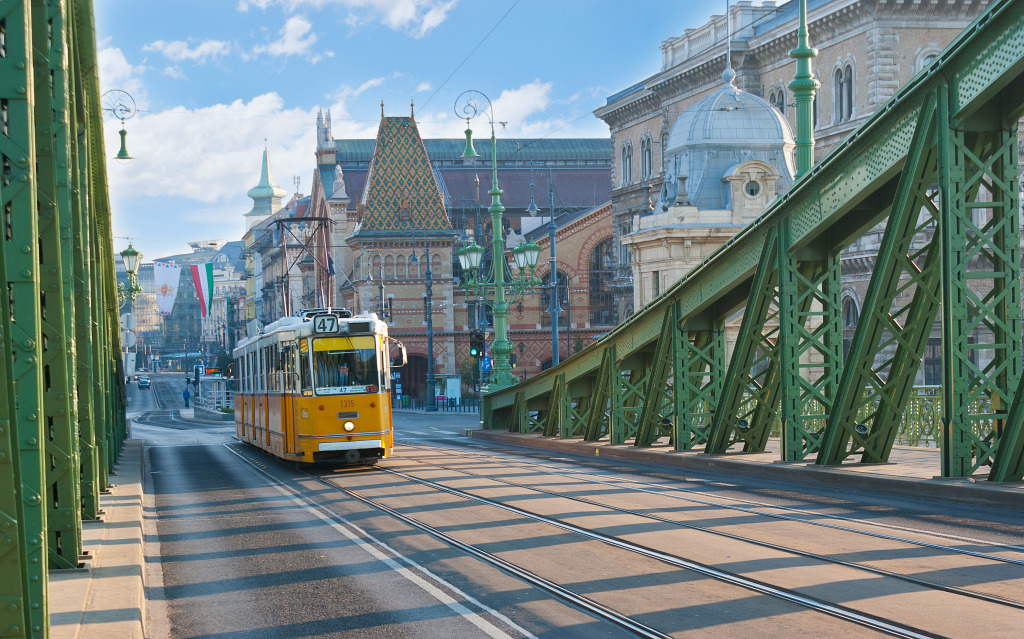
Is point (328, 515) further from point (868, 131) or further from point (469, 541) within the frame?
point (868, 131)

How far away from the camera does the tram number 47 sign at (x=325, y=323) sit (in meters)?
21.7

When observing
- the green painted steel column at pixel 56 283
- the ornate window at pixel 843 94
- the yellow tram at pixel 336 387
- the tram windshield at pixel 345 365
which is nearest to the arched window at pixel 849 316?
the ornate window at pixel 843 94

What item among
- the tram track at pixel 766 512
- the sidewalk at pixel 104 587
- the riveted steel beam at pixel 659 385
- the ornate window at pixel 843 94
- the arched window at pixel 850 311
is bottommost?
the tram track at pixel 766 512

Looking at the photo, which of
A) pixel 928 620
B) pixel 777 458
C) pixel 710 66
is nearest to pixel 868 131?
pixel 777 458

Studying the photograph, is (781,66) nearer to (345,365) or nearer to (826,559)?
(345,365)

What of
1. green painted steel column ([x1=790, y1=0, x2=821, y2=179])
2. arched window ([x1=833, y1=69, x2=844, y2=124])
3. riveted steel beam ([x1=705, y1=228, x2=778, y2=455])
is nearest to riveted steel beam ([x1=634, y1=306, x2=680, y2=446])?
riveted steel beam ([x1=705, y1=228, x2=778, y2=455])

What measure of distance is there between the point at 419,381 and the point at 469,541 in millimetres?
70873

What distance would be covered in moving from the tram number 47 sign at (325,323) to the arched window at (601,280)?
62.2 m

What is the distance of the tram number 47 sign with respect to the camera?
21719mm

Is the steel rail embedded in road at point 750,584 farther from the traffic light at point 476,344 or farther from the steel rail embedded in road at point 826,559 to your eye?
the traffic light at point 476,344

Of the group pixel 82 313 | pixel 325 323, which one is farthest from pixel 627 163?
pixel 82 313

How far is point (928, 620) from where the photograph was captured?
299 inches

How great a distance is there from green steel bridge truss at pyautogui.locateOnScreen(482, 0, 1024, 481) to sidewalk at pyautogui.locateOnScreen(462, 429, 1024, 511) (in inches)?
13.3

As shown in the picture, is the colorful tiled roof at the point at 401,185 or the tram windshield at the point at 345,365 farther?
the colorful tiled roof at the point at 401,185
